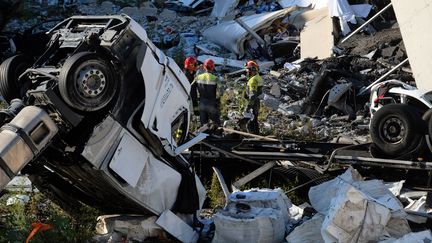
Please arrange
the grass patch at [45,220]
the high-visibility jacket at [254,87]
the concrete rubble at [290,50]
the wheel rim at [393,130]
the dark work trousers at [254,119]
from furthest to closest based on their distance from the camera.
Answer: the concrete rubble at [290,50] → the high-visibility jacket at [254,87] → the dark work trousers at [254,119] → the wheel rim at [393,130] → the grass patch at [45,220]

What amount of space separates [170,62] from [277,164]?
2449 mm

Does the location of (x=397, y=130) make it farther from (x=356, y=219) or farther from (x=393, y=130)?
(x=356, y=219)

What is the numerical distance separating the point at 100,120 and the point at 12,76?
1.00 m

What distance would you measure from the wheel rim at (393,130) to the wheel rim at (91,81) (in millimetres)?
4337

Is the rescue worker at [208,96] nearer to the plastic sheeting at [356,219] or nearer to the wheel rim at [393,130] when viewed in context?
the wheel rim at [393,130]

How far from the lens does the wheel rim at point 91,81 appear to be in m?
5.34

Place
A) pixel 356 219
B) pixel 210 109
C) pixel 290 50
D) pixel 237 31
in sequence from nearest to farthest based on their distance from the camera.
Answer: pixel 356 219 < pixel 210 109 < pixel 290 50 < pixel 237 31

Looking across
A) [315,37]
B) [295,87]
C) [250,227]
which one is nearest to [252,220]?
[250,227]

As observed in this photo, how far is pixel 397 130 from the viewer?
850 cm

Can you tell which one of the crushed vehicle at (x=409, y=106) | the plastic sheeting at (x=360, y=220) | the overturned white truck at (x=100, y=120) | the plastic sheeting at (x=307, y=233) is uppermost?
the overturned white truck at (x=100, y=120)

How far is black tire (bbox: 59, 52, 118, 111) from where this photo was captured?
5.25m

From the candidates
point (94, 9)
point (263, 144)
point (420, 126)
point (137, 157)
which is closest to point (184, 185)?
point (137, 157)

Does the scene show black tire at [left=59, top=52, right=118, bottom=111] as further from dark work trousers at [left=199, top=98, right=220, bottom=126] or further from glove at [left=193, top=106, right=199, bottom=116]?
glove at [left=193, top=106, right=199, bottom=116]

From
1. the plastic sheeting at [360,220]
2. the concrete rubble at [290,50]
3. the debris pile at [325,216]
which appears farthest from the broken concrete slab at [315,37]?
the plastic sheeting at [360,220]
